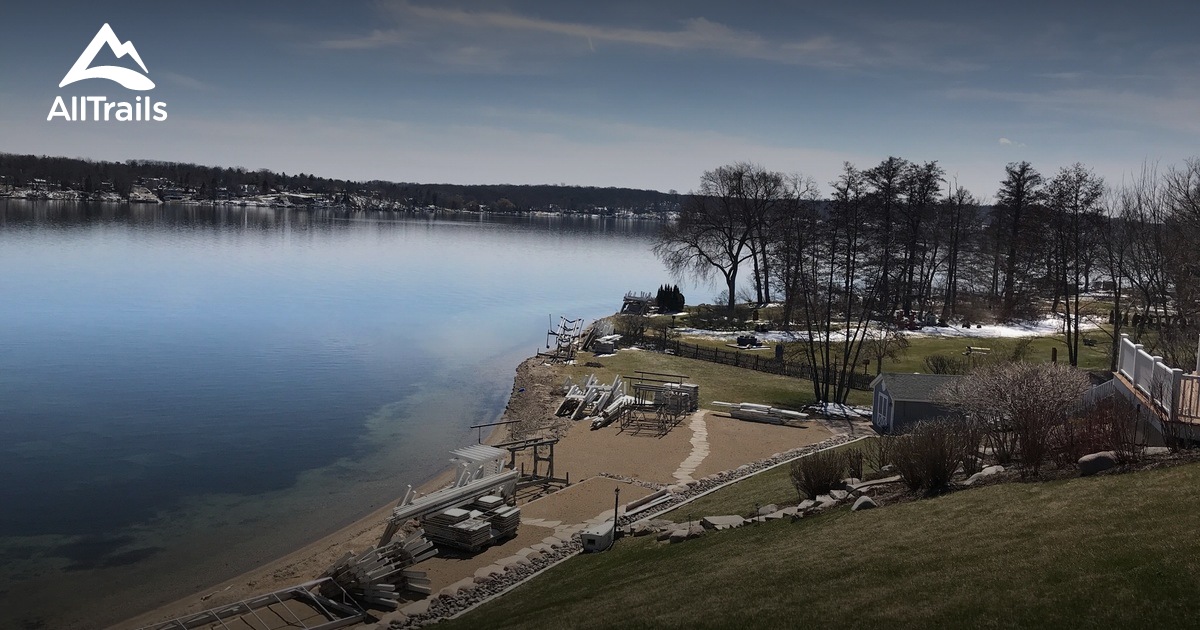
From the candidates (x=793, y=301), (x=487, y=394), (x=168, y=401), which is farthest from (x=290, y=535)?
(x=793, y=301)

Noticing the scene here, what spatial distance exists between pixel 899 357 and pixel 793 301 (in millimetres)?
13144

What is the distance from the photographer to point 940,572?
12328mm

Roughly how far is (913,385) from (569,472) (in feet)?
46.7

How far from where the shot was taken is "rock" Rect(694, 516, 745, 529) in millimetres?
19344

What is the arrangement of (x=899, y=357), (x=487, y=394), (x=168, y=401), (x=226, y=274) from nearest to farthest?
1. (x=168, y=401)
2. (x=487, y=394)
3. (x=899, y=357)
4. (x=226, y=274)

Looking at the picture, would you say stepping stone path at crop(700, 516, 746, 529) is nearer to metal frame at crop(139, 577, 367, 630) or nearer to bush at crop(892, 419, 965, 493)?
bush at crop(892, 419, 965, 493)

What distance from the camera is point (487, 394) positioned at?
46031 millimetres

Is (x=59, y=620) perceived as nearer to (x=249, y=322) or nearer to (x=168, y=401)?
(x=168, y=401)

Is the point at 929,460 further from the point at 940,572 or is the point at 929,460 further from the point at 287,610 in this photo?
the point at 287,610

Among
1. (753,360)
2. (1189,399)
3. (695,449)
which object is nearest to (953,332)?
(753,360)

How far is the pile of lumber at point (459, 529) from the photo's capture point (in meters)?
22.8

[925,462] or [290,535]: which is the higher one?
[925,462]

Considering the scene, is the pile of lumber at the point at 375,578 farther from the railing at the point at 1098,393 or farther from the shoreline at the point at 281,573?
the railing at the point at 1098,393

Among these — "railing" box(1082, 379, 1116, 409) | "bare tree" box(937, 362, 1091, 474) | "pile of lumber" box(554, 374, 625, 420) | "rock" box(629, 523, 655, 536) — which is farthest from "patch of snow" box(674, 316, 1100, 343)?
"rock" box(629, 523, 655, 536)
